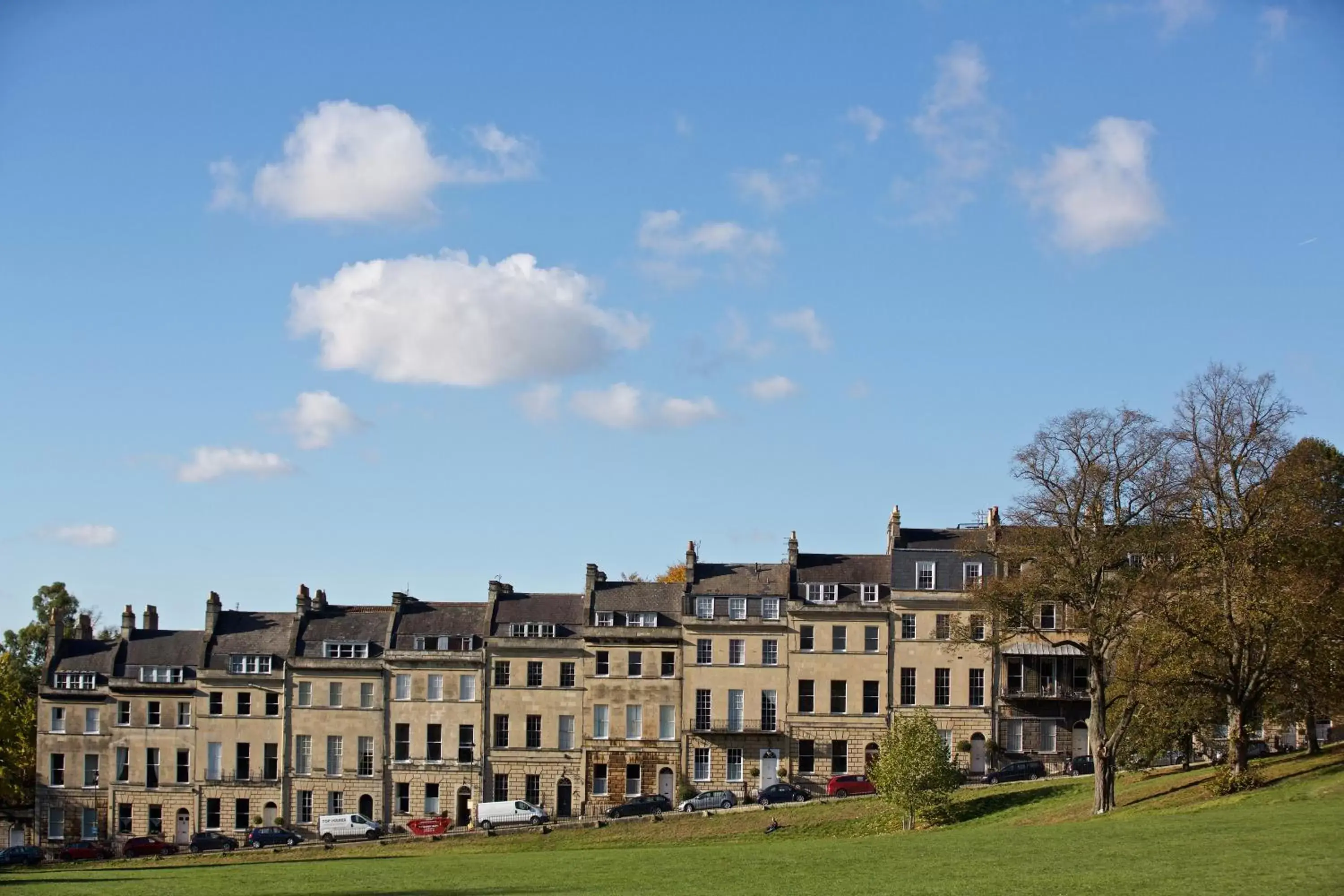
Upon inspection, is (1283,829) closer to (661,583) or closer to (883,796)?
(883,796)

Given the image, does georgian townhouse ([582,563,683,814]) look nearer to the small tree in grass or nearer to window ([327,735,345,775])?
window ([327,735,345,775])

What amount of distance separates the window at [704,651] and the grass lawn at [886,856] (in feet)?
42.1

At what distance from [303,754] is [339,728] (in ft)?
8.32

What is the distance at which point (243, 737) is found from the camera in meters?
89.0

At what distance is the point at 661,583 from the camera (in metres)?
89.2

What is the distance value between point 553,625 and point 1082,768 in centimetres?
2921

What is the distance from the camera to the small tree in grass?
66.5 meters

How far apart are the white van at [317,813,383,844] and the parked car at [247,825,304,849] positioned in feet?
4.69

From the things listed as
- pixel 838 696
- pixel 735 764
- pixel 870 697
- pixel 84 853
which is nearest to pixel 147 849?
pixel 84 853

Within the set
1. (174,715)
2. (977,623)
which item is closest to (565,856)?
(977,623)

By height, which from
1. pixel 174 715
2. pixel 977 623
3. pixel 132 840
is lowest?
pixel 132 840

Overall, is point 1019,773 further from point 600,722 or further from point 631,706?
point 600,722

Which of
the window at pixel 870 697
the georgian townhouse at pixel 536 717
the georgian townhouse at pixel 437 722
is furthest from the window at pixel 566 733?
the window at pixel 870 697

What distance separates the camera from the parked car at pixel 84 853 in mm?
81188
